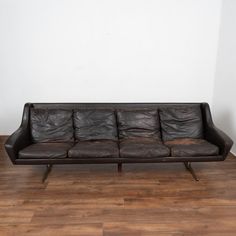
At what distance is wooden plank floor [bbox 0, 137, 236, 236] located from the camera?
1988mm

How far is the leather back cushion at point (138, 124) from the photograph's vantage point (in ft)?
10.7

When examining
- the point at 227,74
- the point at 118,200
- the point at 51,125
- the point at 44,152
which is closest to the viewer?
the point at 118,200

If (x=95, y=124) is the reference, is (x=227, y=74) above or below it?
above

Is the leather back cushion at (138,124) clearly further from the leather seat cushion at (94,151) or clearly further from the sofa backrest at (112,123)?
the leather seat cushion at (94,151)

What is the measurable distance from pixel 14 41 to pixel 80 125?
1840 millimetres

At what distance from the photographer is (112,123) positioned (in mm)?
3287

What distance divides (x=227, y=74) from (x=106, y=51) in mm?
1893

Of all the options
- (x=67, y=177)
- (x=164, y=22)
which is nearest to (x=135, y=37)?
(x=164, y=22)

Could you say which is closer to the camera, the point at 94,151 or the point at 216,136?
the point at 94,151

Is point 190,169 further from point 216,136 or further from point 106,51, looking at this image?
point 106,51

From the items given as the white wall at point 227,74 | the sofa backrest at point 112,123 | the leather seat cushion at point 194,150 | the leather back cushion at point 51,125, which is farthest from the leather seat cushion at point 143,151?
the white wall at point 227,74

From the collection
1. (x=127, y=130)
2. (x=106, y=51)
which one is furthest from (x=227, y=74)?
(x=106, y=51)

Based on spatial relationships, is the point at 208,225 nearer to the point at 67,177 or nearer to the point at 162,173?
the point at 162,173

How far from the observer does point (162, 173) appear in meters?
3.03
